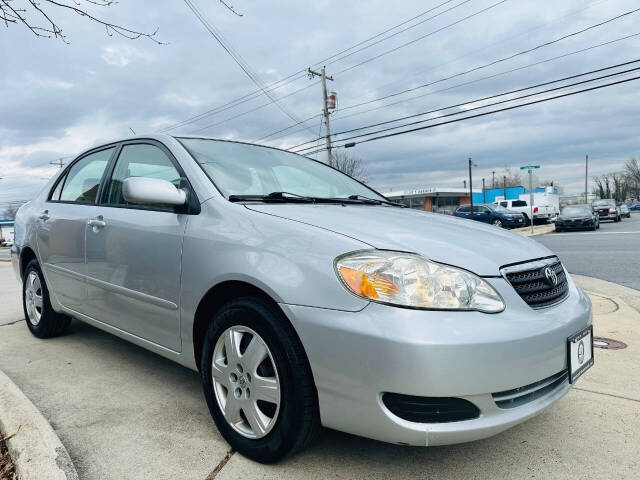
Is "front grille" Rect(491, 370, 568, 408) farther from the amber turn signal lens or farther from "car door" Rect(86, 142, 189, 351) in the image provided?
"car door" Rect(86, 142, 189, 351)

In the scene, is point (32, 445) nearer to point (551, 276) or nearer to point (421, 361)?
point (421, 361)

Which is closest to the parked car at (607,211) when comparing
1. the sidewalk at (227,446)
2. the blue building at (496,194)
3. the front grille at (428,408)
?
the blue building at (496,194)

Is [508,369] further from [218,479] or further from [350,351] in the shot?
[218,479]

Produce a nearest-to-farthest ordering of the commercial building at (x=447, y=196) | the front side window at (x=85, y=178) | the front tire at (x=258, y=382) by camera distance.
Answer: the front tire at (x=258, y=382) → the front side window at (x=85, y=178) → the commercial building at (x=447, y=196)

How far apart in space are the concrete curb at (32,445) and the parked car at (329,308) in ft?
2.04

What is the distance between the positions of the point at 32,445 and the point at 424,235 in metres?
1.93

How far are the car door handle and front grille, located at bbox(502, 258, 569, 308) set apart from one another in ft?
7.79

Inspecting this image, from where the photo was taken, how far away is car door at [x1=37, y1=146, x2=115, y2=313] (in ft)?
10.8

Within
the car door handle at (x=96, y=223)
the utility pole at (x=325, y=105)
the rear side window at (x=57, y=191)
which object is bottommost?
the car door handle at (x=96, y=223)

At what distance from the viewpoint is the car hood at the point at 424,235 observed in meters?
1.88

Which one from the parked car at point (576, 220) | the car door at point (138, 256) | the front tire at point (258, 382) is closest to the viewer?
the front tire at point (258, 382)

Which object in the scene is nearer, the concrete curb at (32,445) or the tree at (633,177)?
the concrete curb at (32,445)

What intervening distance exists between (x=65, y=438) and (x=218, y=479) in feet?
2.95

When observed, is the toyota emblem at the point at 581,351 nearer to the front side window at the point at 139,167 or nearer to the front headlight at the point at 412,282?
the front headlight at the point at 412,282
